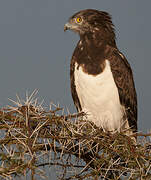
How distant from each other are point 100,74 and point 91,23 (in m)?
1.27

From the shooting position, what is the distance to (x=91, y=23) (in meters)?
7.37

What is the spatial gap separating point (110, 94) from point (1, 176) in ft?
13.4

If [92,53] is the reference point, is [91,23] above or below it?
above

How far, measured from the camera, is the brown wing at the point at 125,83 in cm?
696

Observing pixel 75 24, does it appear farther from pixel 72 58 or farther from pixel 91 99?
pixel 91 99

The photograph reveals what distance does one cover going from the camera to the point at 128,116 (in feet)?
23.9

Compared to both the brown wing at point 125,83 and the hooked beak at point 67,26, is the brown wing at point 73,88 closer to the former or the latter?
the hooked beak at point 67,26

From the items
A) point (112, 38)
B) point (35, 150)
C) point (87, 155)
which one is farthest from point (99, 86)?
point (35, 150)

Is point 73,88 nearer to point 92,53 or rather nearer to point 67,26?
point 92,53

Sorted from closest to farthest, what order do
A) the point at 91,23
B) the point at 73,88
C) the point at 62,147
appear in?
the point at 62,147
the point at 91,23
the point at 73,88

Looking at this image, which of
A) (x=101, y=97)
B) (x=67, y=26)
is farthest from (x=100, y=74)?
(x=67, y=26)

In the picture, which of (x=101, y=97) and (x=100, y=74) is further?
(x=101, y=97)

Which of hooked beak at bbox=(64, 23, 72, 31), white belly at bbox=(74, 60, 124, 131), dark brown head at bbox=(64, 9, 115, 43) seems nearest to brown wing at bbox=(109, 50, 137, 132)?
white belly at bbox=(74, 60, 124, 131)

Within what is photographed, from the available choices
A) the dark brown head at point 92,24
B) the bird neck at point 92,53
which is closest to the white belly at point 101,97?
the bird neck at point 92,53
